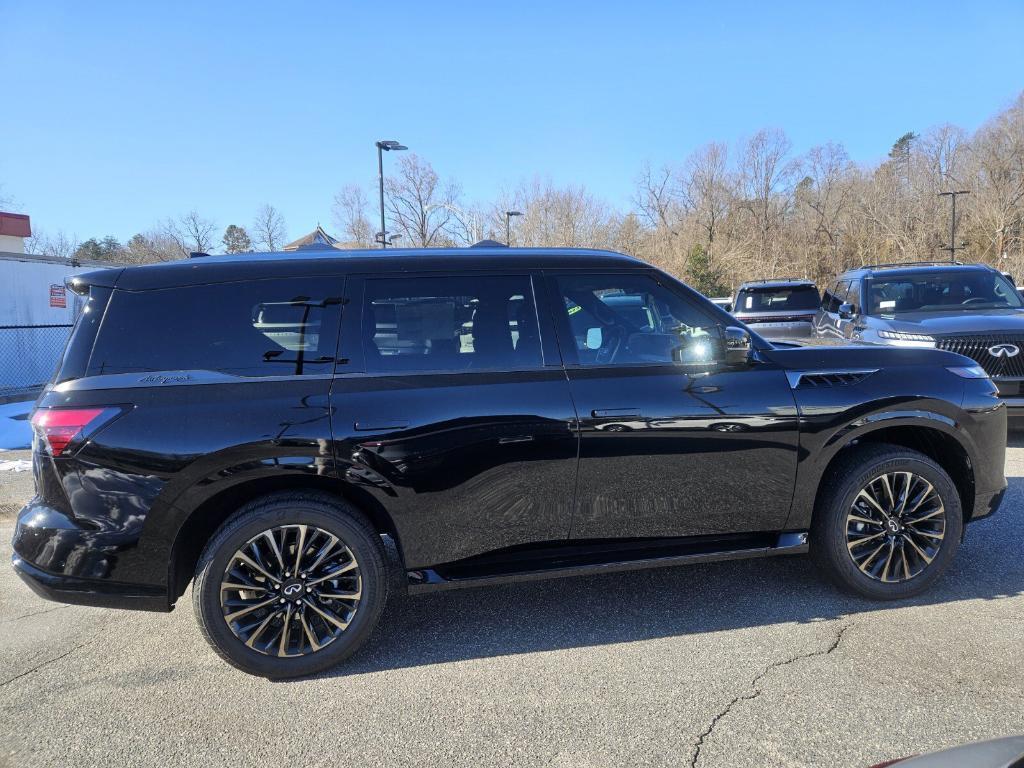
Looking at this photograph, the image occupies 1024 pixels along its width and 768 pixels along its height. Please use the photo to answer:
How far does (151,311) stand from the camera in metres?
3.05

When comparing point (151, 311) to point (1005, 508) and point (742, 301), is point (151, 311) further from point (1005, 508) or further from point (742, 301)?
point (742, 301)

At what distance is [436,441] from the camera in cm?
311

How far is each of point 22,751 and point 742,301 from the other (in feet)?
42.3

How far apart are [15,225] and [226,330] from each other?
2929 cm

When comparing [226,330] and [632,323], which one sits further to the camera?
[632,323]

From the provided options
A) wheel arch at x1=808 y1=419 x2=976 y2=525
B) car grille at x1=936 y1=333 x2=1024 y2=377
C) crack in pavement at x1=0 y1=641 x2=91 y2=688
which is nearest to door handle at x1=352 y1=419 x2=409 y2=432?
crack in pavement at x1=0 y1=641 x2=91 y2=688

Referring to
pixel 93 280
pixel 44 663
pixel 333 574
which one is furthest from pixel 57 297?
pixel 333 574

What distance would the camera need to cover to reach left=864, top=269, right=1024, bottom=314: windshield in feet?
25.9

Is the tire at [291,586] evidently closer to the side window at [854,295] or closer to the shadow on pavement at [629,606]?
the shadow on pavement at [629,606]

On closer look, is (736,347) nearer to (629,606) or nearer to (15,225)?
(629,606)

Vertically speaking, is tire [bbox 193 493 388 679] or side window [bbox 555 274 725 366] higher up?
side window [bbox 555 274 725 366]

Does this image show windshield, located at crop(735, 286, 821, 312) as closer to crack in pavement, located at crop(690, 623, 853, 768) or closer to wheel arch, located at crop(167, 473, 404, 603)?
crack in pavement, located at crop(690, 623, 853, 768)

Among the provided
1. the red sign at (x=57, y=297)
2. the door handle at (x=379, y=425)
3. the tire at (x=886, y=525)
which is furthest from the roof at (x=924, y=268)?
the red sign at (x=57, y=297)

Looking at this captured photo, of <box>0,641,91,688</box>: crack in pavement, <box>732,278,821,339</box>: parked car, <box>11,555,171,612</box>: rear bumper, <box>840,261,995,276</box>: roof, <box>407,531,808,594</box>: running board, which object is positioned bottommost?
<box>0,641,91,688</box>: crack in pavement
